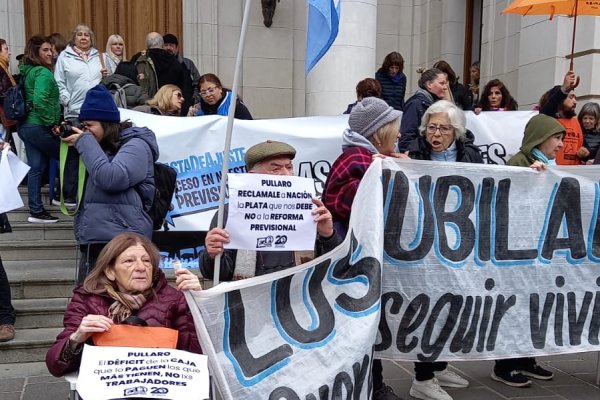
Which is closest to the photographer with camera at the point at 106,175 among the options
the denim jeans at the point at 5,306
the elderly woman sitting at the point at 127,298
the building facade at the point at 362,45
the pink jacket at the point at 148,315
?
the elderly woman sitting at the point at 127,298

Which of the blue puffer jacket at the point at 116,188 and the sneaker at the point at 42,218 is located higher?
the blue puffer jacket at the point at 116,188

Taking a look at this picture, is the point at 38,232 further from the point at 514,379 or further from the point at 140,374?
the point at 514,379

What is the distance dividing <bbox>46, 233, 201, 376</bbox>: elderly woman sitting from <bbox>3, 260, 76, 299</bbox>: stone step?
2683 millimetres

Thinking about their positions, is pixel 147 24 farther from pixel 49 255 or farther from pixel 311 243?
pixel 311 243

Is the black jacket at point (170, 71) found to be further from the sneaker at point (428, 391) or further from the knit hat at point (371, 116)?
the sneaker at point (428, 391)

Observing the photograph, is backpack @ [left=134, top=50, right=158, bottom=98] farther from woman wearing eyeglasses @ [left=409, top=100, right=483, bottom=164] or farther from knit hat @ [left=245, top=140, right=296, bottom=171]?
knit hat @ [left=245, top=140, right=296, bottom=171]

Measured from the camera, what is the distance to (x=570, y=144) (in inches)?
273

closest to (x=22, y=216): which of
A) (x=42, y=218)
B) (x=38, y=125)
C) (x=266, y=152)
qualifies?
(x=42, y=218)

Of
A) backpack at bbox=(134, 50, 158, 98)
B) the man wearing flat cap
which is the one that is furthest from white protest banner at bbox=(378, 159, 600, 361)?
backpack at bbox=(134, 50, 158, 98)

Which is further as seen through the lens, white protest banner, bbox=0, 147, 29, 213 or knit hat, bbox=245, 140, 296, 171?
white protest banner, bbox=0, 147, 29, 213

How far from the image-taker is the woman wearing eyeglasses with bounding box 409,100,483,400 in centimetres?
422

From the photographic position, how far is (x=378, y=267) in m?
3.42

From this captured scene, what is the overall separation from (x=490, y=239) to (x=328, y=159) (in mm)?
2514

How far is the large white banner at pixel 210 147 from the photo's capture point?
602cm
